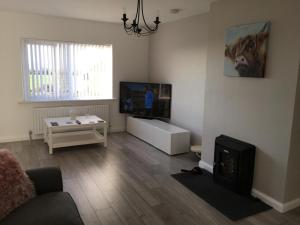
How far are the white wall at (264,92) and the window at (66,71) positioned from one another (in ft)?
8.89

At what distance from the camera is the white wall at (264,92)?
2.54 metres

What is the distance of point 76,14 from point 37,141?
2.44m

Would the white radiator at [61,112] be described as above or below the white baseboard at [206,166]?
above

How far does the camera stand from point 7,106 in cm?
469

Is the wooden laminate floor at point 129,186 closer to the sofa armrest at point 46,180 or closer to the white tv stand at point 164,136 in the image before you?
the white tv stand at point 164,136

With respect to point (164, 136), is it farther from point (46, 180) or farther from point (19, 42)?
point (19, 42)

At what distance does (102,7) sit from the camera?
398 cm

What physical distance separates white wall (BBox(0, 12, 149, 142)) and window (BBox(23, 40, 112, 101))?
0.14 m

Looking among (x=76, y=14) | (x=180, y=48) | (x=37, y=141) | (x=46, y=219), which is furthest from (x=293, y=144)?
(x=37, y=141)

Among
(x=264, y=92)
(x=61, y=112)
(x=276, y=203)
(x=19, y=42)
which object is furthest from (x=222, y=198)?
(x=19, y=42)

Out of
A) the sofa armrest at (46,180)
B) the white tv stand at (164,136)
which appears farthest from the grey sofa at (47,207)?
the white tv stand at (164,136)

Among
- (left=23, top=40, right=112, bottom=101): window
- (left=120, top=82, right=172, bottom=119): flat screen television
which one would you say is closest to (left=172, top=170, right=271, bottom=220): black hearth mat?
(left=120, top=82, right=172, bottom=119): flat screen television

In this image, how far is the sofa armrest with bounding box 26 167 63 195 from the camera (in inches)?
81.3

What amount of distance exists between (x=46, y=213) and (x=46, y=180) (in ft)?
1.24
